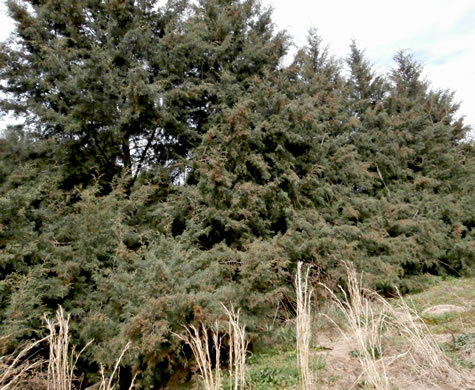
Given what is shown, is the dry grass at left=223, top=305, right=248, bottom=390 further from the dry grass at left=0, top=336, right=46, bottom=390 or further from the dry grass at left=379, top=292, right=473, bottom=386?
the dry grass at left=379, top=292, right=473, bottom=386

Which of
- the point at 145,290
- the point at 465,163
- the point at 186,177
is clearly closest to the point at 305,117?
the point at 186,177

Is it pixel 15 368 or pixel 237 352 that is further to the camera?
pixel 15 368

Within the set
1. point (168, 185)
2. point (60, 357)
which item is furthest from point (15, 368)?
point (168, 185)

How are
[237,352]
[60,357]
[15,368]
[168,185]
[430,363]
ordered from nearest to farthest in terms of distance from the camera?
1. [237,352]
2. [60,357]
3. [430,363]
4. [15,368]
5. [168,185]

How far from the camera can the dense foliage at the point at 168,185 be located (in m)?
4.46

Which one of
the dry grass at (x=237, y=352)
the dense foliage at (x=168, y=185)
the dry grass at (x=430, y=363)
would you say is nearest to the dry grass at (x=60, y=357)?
the dry grass at (x=237, y=352)

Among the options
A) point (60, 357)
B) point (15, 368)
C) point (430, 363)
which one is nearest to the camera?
point (60, 357)

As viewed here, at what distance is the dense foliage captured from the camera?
4.46m

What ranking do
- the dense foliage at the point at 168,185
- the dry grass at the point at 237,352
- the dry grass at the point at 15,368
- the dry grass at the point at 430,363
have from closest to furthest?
1. the dry grass at the point at 15,368
2. the dry grass at the point at 237,352
3. the dry grass at the point at 430,363
4. the dense foliage at the point at 168,185

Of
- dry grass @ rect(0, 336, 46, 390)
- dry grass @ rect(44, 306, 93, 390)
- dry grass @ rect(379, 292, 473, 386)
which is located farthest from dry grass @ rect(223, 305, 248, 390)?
dry grass @ rect(379, 292, 473, 386)

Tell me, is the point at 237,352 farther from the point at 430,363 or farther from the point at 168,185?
the point at 168,185

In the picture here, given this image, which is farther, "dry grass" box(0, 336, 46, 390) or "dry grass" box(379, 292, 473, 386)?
"dry grass" box(379, 292, 473, 386)

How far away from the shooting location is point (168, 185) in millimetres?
7391

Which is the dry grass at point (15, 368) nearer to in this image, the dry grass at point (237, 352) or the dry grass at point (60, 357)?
the dry grass at point (60, 357)
